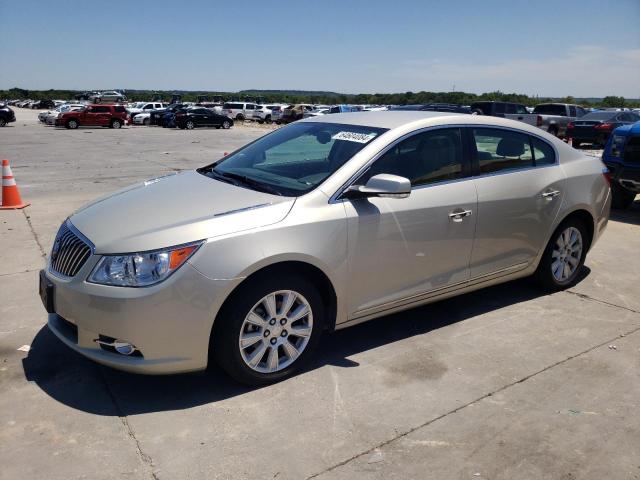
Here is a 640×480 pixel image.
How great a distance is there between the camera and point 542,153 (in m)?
4.90

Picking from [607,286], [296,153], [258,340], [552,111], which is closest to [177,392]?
[258,340]

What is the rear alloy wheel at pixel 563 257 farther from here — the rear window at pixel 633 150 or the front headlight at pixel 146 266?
the rear window at pixel 633 150

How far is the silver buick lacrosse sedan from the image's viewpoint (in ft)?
10.3

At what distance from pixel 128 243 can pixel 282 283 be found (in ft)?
2.96

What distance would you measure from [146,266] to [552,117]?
26.6m

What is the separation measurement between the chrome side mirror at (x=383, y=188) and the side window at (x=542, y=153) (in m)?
1.85

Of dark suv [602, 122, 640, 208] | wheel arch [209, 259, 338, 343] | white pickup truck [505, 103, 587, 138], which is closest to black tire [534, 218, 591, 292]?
wheel arch [209, 259, 338, 343]

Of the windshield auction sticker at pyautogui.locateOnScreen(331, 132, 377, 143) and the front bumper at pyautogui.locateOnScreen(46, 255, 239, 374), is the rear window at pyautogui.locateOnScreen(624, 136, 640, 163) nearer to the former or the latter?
the windshield auction sticker at pyautogui.locateOnScreen(331, 132, 377, 143)

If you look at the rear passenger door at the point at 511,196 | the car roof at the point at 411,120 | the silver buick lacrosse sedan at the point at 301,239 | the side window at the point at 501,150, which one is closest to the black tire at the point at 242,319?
the silver buick lacrosse sedan at the point at 301,239

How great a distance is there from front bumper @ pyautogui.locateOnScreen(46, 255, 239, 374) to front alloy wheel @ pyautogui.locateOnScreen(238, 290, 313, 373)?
0.27 meters

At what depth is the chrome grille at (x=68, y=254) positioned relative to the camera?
3.30 m

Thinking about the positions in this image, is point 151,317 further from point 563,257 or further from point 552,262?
point 563,257

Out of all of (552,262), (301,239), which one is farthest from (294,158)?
(552,262)

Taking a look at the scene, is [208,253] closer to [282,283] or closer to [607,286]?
[282,283]
